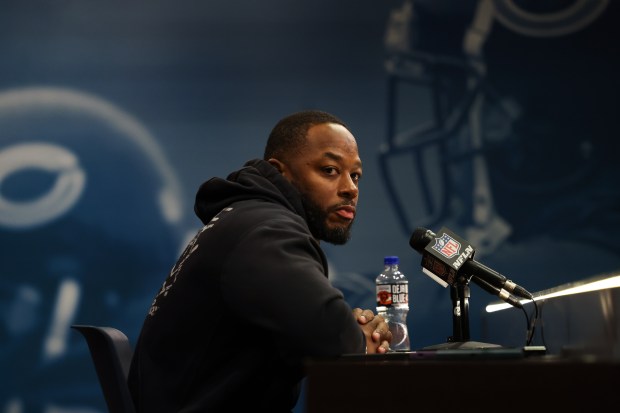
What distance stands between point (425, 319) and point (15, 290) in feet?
7.36

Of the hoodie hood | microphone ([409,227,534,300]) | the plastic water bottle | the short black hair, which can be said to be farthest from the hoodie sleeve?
the plastic water bottle

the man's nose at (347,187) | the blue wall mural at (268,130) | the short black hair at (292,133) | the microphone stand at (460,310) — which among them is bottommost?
the microphone stand at (460,310)

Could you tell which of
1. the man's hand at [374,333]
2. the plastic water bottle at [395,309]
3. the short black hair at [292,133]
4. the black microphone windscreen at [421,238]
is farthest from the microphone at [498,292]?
the plastic water bottle at [395,309]

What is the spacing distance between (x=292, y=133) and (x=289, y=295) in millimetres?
760

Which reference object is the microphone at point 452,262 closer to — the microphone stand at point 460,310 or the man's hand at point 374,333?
the microphone stand at point 460,310

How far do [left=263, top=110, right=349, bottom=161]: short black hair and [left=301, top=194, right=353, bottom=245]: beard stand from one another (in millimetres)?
143

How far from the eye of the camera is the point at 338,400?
86 cm

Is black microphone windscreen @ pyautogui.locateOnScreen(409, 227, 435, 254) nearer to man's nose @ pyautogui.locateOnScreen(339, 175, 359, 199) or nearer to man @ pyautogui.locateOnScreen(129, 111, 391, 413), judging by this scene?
man's nose @ pyautogui.locateOnScreen(339, 175, 359, 199)

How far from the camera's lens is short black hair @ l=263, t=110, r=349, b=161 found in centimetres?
190

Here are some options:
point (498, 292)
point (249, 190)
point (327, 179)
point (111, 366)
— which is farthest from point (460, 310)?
point (111, 366)

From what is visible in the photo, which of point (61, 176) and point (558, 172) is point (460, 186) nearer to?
point (558, 172)

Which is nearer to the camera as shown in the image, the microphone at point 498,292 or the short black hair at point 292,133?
the microphone at point 498,292

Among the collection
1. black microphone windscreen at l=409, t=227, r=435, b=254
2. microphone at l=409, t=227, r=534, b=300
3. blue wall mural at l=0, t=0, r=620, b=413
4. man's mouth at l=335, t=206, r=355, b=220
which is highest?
blue wall mural at l=0, t=0, r=620, b=413

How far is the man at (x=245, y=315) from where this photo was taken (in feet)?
4.06
